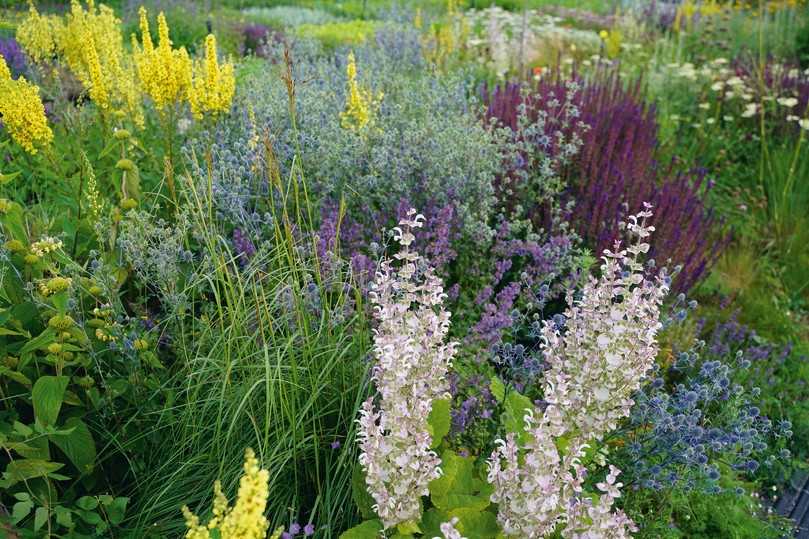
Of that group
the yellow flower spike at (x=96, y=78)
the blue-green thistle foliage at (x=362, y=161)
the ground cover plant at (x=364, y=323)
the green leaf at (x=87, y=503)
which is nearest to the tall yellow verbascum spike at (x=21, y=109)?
the ground cover plant at (x=364, y=323)

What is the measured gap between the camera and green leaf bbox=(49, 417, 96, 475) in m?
2.53

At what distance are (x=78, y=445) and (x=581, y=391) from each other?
1.66 meters

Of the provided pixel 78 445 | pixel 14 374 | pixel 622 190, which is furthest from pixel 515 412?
pixel 622 190

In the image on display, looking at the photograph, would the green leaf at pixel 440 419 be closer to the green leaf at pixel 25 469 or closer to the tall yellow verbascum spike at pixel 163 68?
the green leaf at pixel 25 469

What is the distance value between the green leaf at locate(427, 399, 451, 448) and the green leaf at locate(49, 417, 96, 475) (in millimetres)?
1154

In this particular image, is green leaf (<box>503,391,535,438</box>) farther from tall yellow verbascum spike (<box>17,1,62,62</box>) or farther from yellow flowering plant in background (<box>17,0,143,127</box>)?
tall yellow verbascum spike (<box>17,1,62,62</box>)

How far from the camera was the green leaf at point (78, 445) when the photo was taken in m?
2.53

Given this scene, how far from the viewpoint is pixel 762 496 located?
3596 mm

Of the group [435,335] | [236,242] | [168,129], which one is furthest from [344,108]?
[435,335]

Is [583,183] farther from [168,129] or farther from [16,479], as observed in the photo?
[16,479]

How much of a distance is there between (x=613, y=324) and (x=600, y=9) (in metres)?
15.4

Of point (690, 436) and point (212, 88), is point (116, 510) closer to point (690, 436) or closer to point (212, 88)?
point (690, 436)

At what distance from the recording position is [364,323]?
Result: 289 centimetres

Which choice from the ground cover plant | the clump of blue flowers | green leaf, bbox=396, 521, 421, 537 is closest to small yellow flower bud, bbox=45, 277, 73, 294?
the ground cover plant
